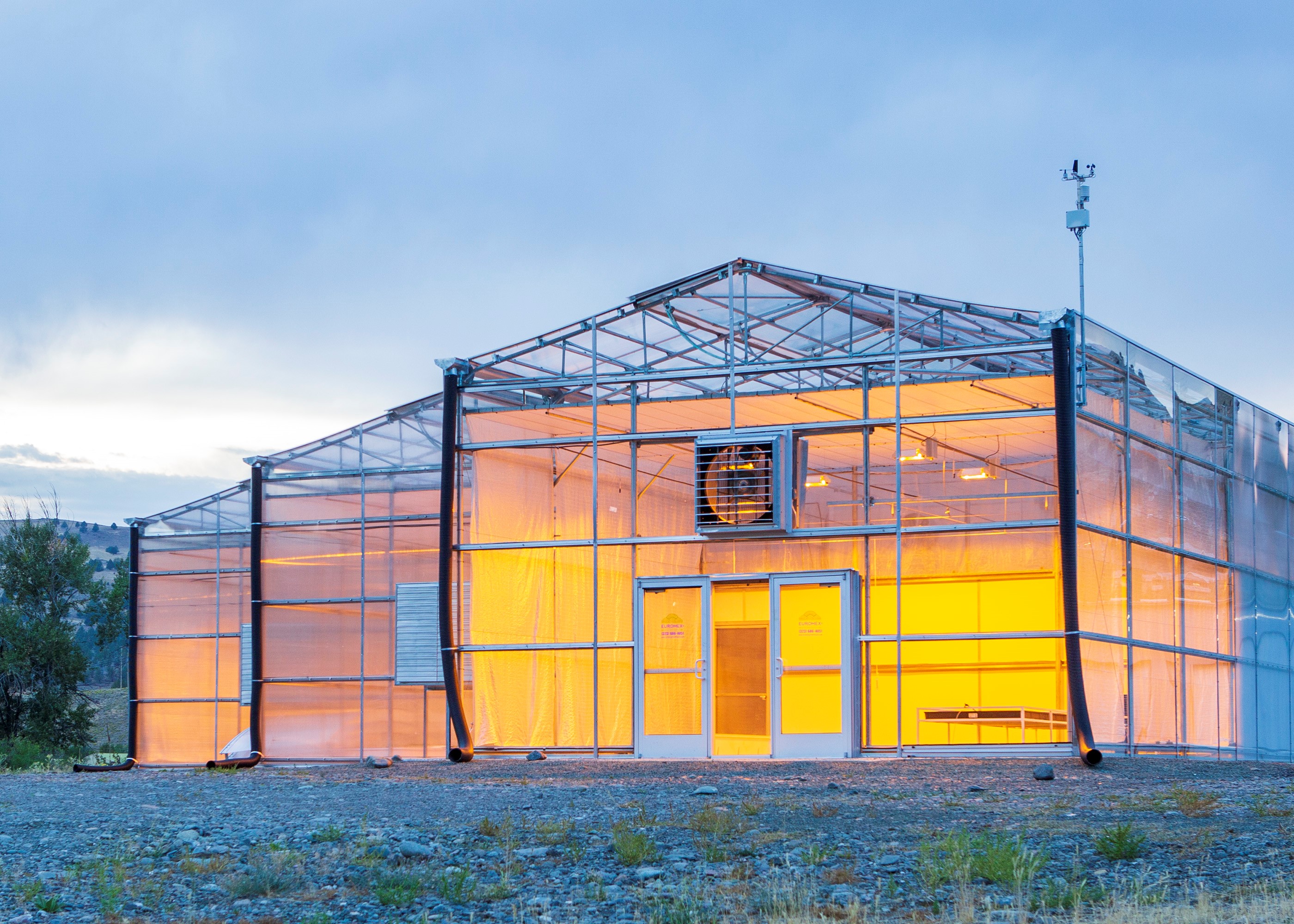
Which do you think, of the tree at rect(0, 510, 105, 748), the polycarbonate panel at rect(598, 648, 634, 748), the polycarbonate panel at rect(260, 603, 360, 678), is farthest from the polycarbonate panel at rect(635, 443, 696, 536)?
the tree at rect(0, 510, 105, 748)

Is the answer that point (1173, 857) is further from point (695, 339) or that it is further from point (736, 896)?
point (695, 339)

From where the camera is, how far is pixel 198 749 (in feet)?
85.6

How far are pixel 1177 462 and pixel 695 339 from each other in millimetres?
7021

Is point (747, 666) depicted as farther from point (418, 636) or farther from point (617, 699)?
point (418, 636)

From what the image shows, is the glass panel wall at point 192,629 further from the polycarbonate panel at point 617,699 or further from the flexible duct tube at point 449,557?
the polycarbonate panel at point 617,699

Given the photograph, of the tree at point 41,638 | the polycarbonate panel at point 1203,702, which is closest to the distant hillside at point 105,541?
the tree at point 41,638

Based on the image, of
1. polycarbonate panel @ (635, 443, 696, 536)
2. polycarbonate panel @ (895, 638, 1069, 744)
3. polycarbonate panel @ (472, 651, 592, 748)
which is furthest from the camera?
polycarbonate panel @ (635, 443, 696, 536)

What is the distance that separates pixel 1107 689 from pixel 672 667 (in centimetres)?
547

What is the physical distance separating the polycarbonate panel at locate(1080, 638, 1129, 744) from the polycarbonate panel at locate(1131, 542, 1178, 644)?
0.67 m

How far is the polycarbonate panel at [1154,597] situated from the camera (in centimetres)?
1845

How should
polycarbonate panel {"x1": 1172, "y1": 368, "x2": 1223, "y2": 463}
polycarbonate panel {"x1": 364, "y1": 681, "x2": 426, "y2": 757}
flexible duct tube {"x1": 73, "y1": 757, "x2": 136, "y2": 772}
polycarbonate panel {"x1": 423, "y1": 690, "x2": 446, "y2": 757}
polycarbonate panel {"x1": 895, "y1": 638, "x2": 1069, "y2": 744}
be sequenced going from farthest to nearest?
polycarbonate panel {"x1": 364, "y1": 681, "x2": 426, "y2": 757}, polycarbonate panel {"x1": 423, "y1": 690, "x2": 446, "y2": 757}, flexible duct tube {"x1": 73, "y1": 757, "x2": 136, "y2": 772}, polycarbonate panel {"x1": 1172, "y1": 368, "x2": 1223, "y2": 463}, polycarbonate panel {"x1": 895, "y1": 638, "x2": 1069, "y2": 744}

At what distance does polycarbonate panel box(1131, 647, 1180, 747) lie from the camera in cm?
1808

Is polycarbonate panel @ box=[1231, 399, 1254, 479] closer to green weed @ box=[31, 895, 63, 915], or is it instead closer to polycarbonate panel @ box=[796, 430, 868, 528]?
polycarbonate panel @ box=[796, 430, 868, 528]

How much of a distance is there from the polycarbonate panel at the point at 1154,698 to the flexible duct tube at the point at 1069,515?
1.57 meters
